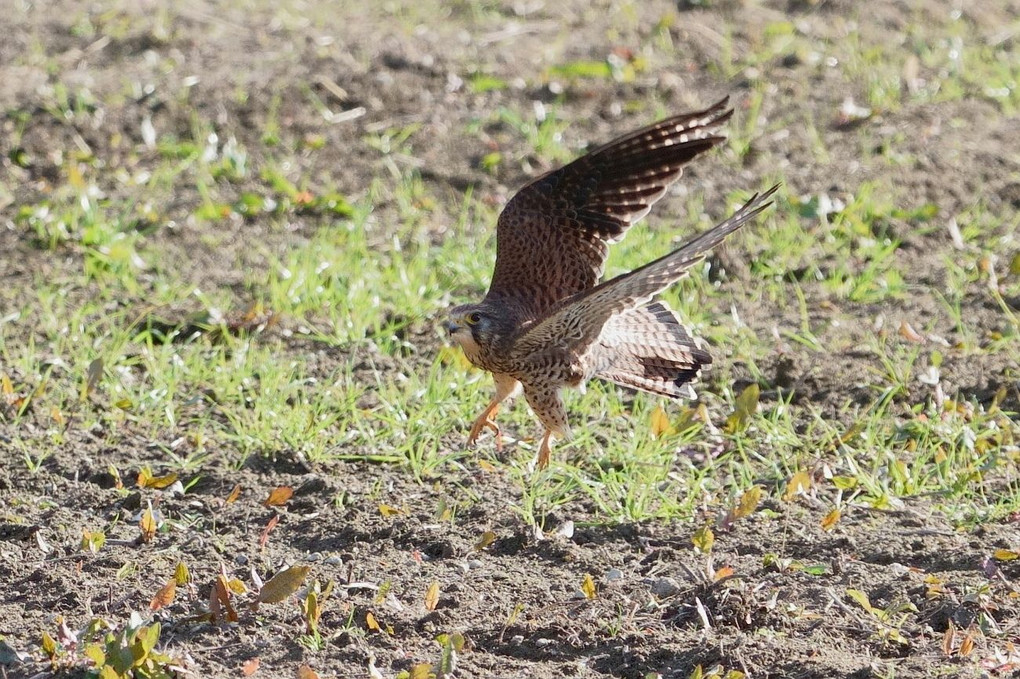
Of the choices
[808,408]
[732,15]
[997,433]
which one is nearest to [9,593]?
[808,408]

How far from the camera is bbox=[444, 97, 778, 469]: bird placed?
4773 mm

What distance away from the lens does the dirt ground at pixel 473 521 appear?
3955 mm

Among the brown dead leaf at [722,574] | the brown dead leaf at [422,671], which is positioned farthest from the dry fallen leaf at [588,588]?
the brown dead leaf at [422,671]

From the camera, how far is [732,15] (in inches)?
360

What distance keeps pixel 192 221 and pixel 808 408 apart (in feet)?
10.3

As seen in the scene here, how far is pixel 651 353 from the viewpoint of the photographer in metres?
5.12

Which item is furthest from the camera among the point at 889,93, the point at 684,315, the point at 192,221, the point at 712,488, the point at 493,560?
the point at 889,93

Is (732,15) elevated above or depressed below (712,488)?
above

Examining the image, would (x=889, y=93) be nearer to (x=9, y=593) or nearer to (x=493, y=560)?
(x=493, y=560)

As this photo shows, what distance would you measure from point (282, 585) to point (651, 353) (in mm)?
1721

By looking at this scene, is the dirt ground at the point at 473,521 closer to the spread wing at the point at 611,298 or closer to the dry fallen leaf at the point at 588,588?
the dry fallen leaf at the point at 588,588

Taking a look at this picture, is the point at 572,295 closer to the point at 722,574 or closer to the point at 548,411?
the point at 548,411

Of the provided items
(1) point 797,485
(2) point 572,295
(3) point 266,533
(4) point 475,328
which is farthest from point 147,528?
(1) point 797,485

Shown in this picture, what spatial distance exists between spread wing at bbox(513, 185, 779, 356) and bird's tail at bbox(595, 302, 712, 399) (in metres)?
0.24
